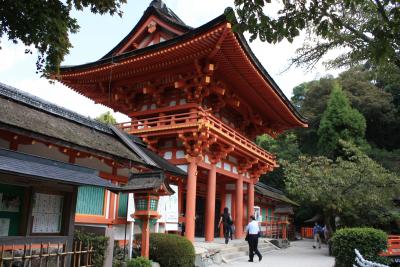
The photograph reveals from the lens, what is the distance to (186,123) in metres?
15.3

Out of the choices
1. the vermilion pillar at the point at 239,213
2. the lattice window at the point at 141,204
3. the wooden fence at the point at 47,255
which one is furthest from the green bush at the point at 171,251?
the vermilion pillar at the point at 239,213

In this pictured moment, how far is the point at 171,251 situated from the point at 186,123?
19.2 feet

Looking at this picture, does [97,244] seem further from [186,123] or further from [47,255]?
[186,123]

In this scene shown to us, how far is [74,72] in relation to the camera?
17.3 meters

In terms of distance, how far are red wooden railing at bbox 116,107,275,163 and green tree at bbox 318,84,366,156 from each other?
17535mm

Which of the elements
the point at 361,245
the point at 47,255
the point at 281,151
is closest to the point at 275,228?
the point at 281,151

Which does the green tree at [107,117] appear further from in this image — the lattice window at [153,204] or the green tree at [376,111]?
the lattice window at [153,204]

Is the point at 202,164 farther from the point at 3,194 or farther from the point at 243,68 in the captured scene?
the point at 3,194

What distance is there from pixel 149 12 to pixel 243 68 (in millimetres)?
5777

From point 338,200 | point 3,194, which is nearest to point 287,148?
point 338,200

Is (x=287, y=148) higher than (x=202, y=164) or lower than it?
higher

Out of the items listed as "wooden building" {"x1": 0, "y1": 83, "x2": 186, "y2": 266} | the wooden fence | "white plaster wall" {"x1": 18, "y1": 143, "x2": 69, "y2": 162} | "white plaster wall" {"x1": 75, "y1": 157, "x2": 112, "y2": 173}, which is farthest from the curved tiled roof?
the wooden fence

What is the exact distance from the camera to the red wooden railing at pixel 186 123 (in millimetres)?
15219

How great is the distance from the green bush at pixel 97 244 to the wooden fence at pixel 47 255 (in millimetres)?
111
